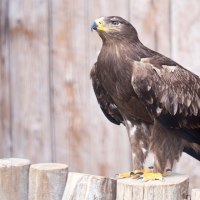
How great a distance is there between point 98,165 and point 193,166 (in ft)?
2.39

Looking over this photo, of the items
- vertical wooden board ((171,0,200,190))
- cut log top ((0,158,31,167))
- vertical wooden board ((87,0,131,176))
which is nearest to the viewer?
cut log top ((0,158,31,167))

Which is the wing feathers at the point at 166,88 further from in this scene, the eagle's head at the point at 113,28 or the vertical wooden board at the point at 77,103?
the vertical wooden board at the point at 77,103

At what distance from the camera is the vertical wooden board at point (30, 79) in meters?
4.84

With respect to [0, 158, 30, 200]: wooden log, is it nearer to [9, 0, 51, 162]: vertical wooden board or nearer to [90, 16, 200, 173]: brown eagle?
[90, 16, 200, 173]: brown eagle

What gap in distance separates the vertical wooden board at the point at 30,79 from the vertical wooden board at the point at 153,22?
2.42ft

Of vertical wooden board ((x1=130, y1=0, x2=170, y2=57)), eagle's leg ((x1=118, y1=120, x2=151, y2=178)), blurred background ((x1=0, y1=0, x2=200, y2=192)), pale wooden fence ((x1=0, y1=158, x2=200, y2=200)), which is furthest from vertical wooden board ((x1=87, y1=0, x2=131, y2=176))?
pale wooden fence ((x1=0, y1=158, x2=200, y2=200))

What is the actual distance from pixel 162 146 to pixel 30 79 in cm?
176

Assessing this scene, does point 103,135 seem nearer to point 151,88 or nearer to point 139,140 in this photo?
point 139,140

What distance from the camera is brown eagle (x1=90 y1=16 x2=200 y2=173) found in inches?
132

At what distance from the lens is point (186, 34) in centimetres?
454

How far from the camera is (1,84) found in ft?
16.1

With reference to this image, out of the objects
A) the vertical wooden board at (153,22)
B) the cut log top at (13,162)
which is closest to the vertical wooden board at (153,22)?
the vertical wooden board at (153,22)

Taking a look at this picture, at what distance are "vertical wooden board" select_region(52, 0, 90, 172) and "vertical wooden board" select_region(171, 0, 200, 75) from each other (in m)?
0.71

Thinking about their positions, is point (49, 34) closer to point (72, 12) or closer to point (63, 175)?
point (72, 12)
